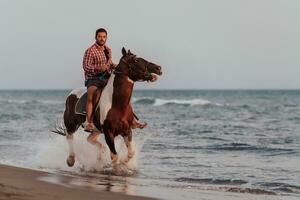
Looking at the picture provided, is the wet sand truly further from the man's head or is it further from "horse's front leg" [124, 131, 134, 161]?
the man's head

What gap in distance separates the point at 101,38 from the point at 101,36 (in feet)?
0.12

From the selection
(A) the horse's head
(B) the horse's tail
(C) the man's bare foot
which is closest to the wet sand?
(C) the man's bare foot

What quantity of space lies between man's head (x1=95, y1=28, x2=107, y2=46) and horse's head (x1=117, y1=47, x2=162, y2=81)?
557mm

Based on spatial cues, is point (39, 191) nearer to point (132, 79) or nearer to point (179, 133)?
point (132, 79)

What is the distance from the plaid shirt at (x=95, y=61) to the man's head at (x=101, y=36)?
0.08 meters

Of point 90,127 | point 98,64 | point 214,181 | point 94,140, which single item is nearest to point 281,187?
point 214,181

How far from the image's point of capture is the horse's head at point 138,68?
9656 millimetres

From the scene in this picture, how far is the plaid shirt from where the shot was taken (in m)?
10.3

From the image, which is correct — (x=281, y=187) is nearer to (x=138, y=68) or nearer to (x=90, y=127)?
(x=138, y=68)

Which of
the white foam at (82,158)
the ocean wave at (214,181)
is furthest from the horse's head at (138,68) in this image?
the ocean wave at (214,181)

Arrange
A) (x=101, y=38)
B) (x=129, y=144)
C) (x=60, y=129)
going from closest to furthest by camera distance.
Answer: (x=129, y=144) → (x=101, y=38) → (x=60, y=129)

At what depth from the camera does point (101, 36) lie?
10.2 metres

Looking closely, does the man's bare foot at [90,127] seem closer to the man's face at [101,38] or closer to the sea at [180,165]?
the sea at [180,165]

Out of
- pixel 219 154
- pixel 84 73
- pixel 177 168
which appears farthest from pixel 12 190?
pixel 219 154
